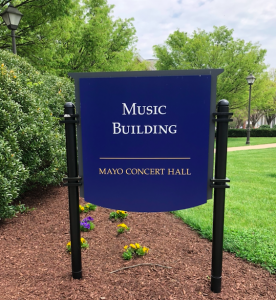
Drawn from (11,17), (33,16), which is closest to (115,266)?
(11,17)

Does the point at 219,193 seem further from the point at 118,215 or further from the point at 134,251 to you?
the point at 118,215

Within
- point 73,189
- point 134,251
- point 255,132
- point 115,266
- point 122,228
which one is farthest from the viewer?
point 255,132

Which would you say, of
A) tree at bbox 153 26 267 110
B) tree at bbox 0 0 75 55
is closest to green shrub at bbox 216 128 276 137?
tree at bbox 153 26 267 110

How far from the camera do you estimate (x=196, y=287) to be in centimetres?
211

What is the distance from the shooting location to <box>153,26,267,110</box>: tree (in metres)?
20.1

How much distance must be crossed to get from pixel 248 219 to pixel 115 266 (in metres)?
2.33

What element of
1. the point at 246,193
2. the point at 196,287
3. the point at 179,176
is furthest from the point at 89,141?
the point at 246,193

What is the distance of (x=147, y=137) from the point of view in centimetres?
203

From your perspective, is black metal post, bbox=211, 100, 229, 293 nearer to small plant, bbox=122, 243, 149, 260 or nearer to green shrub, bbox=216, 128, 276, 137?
small plant, bbox=122, 243, 149, 260

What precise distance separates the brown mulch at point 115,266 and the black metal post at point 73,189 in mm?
176

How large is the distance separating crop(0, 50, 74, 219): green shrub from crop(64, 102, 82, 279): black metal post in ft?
4.16

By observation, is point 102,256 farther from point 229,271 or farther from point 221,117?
point 221,117

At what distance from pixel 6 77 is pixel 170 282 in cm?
332

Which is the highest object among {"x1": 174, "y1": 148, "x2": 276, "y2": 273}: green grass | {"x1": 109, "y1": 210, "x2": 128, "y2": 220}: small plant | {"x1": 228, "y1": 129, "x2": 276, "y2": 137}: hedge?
{"x1": 109, "y1": 210, "x2": 128, "y2": 220}: small plant
